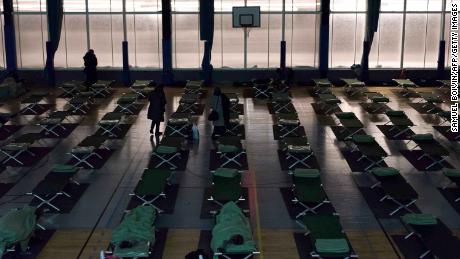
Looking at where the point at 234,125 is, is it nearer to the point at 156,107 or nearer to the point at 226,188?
the point at 156,107

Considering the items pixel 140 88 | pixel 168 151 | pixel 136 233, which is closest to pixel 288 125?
pixel 168 151

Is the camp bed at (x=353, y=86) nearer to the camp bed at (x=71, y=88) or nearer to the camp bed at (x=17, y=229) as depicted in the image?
the camp bed at (x=71, y=88)

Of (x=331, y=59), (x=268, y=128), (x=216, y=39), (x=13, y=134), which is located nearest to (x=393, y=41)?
(x=331, y=59)

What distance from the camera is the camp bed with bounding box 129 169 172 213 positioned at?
1403 cm

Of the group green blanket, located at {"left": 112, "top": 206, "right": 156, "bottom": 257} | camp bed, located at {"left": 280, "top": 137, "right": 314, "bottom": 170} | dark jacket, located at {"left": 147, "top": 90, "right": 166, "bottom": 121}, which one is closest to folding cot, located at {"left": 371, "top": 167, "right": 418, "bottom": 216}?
camp bed, located at {"left": 280, "top": 137, "right": 314, "bottom": 170}

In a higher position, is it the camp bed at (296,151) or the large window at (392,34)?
the large window at (392,34)

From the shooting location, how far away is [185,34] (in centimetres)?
2981

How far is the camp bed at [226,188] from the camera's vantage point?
541 inches

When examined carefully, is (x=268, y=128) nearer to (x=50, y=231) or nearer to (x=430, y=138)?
(x=430, y=138)

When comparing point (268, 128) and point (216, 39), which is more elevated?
point (216, 39)

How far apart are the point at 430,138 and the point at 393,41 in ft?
42.6

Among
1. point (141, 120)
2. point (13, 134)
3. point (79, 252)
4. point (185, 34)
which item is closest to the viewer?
point (79, 252)

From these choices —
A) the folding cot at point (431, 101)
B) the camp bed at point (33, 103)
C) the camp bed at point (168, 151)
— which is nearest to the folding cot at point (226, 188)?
the camp bed at point (168, 151)

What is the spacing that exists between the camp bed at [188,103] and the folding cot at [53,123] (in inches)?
164
